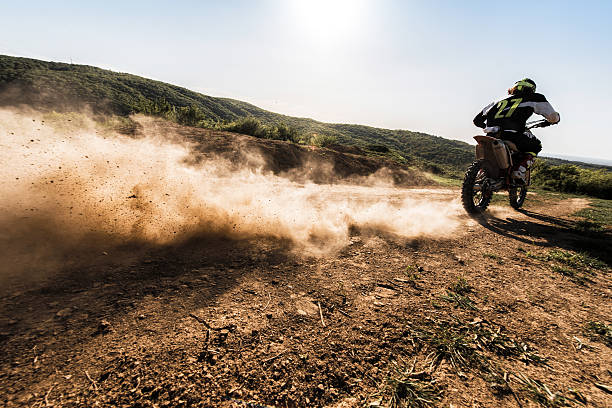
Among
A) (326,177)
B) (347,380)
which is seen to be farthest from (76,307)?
(326,177)

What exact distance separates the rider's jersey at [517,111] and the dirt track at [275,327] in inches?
166

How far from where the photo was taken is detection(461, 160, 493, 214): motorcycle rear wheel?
21.2 feet

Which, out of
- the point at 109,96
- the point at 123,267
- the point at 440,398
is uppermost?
the point at 109,96

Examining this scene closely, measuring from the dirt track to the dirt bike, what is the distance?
3146 mm

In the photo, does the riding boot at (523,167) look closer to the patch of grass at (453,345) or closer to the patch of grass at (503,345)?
the patch of grass at (503,345)

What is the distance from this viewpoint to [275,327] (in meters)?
2.19

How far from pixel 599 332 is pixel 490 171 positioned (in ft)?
16.3

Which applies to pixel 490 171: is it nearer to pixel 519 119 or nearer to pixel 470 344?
pixel 519 119

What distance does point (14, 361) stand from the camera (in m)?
1.67

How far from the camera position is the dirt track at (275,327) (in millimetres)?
1594

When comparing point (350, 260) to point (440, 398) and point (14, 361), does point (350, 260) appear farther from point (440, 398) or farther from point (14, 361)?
point (14, 361)

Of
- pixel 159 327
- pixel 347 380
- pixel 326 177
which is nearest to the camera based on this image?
pixel 347 380

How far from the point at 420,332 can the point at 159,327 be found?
2.28 meters

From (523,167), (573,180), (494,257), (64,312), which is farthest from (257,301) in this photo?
(573,180)
